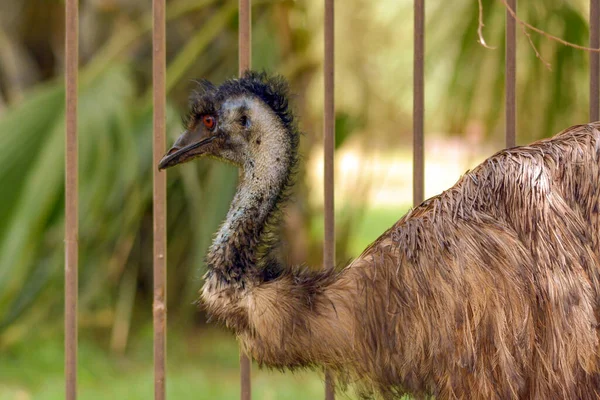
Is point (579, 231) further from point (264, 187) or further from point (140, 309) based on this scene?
point (140, 309)

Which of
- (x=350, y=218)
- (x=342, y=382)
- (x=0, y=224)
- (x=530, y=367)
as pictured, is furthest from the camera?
(x=350, y=218)

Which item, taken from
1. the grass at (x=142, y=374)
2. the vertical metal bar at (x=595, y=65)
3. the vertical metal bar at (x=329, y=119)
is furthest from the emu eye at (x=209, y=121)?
the grass at (x=142, y=374)

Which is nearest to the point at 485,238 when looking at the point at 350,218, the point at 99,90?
the point at 99,90

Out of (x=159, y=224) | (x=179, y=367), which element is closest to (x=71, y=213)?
(x=159, y=224)

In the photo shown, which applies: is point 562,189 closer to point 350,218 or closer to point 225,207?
point 225,207

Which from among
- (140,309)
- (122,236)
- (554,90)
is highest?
(554,90)

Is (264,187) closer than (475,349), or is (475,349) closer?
(475,349)

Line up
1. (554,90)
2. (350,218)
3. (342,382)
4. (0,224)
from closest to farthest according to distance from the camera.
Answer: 1. (342,382)
2. (0,224)
3. (554,90)
4. (350,218)

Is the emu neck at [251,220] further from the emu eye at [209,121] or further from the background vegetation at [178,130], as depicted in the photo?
the background vegetation at [178,130]

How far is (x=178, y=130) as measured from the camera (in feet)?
15.6

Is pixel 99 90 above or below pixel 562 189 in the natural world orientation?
above

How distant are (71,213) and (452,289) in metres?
1.10

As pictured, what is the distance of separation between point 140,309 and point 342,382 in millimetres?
3366

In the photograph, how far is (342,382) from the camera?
9.14ft
